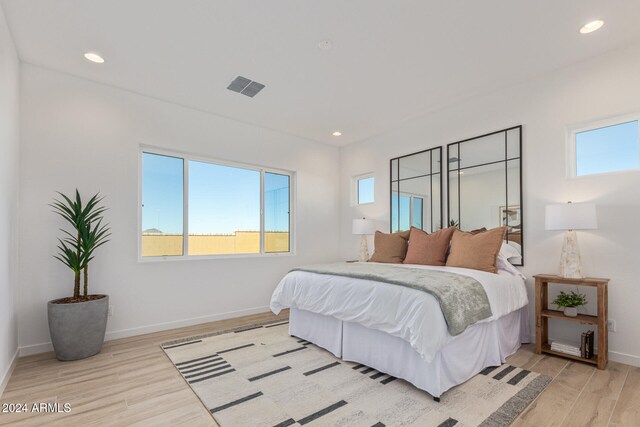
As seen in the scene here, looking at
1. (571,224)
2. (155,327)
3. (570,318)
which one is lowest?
(155,327)

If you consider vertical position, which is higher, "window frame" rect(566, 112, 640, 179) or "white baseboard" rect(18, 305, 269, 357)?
"window frame" rect(566, 112, 640, 179)

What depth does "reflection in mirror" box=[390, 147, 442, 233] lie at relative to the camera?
161 inches

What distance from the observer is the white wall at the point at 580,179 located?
2674 millimetres

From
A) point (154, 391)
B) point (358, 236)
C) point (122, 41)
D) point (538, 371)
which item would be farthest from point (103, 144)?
point (538, 371)

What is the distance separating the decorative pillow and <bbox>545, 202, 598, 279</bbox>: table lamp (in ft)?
3.09

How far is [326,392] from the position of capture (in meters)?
2.22

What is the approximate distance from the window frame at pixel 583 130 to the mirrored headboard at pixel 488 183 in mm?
408

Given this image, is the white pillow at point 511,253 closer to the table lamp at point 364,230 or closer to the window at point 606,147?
the window at point 606,147

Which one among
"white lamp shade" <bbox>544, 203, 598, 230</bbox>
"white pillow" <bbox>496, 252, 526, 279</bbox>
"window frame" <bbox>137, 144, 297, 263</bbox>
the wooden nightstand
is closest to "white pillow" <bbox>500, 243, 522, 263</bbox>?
"white pillow" <bbox>496, 252, 526, 279</bbox>

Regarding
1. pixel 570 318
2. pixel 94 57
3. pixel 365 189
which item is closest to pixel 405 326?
pixel 570 318

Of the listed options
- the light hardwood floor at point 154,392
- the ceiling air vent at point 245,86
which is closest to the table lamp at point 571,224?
the light hardwood floor at point 154,392

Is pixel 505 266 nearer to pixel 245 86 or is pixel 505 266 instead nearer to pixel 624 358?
pixel 624 358

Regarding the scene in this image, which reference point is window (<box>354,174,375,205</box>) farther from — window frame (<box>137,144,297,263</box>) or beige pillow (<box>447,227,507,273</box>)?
beige pillow (<box>447,227,507,273</box>)

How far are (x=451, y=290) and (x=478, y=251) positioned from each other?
103 cm
